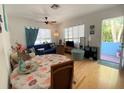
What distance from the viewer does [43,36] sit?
21.6ft

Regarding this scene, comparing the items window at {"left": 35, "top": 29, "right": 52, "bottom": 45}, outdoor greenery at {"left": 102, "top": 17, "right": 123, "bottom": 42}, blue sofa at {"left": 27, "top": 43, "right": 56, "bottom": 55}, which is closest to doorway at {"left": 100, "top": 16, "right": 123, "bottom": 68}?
outdoor greenery at {"left": 102, "top": 17, "right": 123, "bottom": 42}

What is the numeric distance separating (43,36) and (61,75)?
560cm

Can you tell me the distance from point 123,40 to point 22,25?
4.84 metres

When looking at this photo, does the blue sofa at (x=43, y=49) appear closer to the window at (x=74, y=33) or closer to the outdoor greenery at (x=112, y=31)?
the window at (x=74, y=33)

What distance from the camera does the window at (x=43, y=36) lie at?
20.8ft

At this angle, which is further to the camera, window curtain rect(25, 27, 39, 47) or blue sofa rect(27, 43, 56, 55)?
window curtain rect(25, 27, 39, 47)

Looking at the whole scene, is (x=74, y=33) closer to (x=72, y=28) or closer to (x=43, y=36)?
(x=72, y=28)

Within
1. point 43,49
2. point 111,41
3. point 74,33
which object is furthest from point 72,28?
point 111,41

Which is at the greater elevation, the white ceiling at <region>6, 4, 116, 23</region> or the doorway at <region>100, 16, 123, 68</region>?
the white ceiling at <region>6, 4, 116, 23</region>

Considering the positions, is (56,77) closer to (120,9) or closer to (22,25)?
(120,9)

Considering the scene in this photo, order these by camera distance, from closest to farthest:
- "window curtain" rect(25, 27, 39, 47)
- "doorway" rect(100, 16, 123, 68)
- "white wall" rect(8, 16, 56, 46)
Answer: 1. "doorway" rect(100, 16, 123, 68)
2. "white wall" rect(8, 16, 56, 46)
3. "window curtain" rect(25, 27, 39, 47)

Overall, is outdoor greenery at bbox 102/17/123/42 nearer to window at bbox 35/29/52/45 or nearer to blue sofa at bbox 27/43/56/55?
blue sofa at bbox 27/43/56/55

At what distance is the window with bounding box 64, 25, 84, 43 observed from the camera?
5.42 meters

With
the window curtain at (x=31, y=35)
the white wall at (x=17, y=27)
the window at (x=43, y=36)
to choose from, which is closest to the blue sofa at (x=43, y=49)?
the window curtain at (x=31, y=35)
